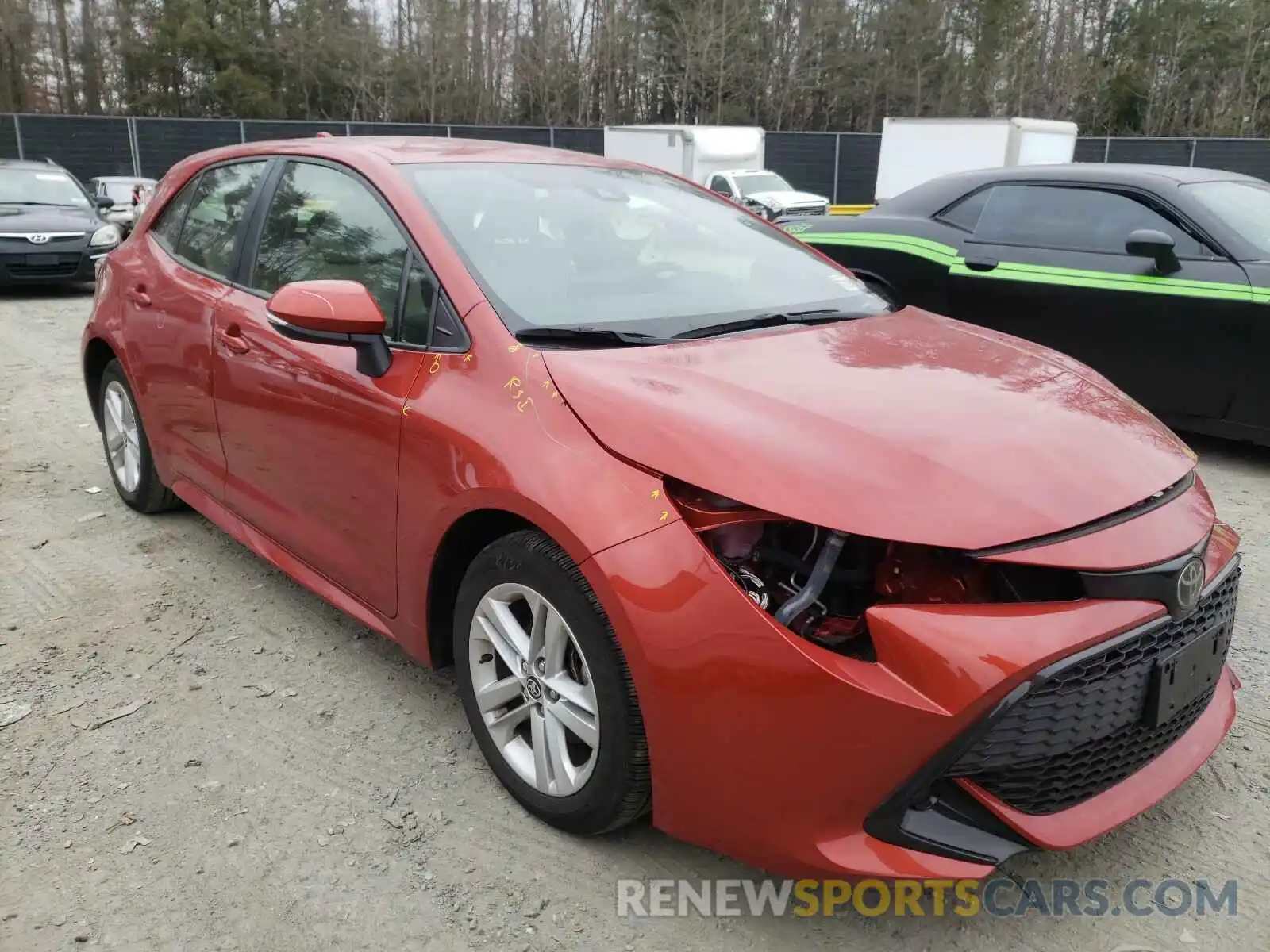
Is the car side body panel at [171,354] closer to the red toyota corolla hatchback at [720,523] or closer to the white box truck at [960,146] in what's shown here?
the red toyota corolla hatchback at [720,523]

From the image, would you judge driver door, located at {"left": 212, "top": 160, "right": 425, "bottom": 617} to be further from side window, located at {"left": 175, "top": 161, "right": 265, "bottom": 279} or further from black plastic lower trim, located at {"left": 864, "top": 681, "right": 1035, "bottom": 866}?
black plastic lower trim, located at {"left": 864, "top": 681, "right": 1035, "bottom": 866}

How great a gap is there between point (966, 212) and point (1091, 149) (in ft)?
85.3

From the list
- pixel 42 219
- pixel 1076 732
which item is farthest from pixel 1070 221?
pixel 42 219

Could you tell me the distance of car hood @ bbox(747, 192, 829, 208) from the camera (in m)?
20.4

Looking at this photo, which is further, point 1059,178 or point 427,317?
point 1059,178

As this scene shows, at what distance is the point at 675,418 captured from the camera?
2.01 meters

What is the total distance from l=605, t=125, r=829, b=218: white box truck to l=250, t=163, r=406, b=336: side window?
17.2 m

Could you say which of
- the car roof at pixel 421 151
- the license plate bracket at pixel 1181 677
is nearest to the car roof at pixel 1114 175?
the car roof at pixel 421 151

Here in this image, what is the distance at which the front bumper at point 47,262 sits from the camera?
36.2ft

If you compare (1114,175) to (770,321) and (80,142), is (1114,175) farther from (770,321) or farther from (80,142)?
(80,142)

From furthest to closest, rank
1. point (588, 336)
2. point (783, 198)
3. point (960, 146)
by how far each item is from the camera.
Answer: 1. point (960, 146)
2. point (783, 198)
3. point (588, 336)

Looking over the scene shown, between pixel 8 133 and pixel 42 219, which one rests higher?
pixel 8 133

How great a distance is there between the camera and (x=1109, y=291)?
17.0 feet

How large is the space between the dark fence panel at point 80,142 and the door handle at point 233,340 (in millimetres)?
25590
